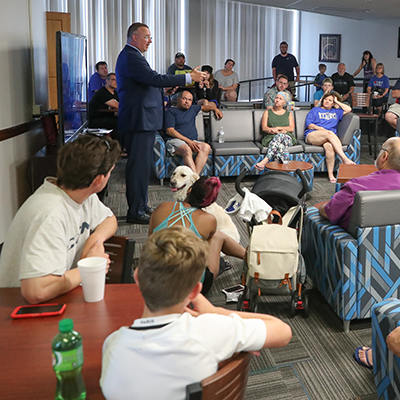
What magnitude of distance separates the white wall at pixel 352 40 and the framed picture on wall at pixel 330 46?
0.13 meters

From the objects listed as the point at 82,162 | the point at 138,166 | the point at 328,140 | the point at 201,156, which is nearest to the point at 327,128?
the point at 328,140

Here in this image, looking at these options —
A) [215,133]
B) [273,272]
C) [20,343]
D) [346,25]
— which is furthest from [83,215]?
[346,25]

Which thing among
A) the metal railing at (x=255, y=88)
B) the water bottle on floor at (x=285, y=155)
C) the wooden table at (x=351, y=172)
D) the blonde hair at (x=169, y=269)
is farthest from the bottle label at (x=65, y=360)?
the metal railing at (x=255, y=88)

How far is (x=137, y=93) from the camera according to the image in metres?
4.42

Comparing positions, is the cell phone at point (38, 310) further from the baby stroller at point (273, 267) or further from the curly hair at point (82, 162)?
the baby stroller at point (273, 267)

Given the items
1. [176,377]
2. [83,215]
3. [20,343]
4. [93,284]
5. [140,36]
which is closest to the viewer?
[176,377]

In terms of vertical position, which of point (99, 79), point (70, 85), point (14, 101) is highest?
point (99, 79)

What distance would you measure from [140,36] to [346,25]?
39.0 feet

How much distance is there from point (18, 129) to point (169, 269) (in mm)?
3333

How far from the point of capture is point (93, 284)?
1.46 metres

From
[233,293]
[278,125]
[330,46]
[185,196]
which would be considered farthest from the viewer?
[330,46]

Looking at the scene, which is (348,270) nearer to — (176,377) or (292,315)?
(292,315)

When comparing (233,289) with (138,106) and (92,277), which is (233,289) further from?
(138,106)

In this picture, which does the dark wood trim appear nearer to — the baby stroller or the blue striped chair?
the baby stroller
